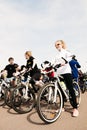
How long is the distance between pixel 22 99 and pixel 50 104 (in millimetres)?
1774

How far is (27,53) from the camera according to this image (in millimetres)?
8562

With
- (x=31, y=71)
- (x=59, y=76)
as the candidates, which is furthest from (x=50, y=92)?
(x=31, y=71)

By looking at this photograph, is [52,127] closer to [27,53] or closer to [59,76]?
[59,76]

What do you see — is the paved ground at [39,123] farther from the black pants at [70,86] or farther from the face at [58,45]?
the face at [58,45]

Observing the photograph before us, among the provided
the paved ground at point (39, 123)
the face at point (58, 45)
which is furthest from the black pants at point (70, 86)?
the face at point (58, 45)

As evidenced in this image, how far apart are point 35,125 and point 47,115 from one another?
17.6 inches

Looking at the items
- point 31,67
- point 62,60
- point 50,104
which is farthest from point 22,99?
point 62,60

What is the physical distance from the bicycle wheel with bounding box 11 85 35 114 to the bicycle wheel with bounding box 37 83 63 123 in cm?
141

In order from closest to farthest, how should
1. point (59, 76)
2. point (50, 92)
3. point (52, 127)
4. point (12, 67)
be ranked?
point (52, 127), point (50, 92), point (59, 76), point (12, 67)

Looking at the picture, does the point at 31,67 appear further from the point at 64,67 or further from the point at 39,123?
the point at 39,123

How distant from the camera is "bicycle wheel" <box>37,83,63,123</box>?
19.1 ft

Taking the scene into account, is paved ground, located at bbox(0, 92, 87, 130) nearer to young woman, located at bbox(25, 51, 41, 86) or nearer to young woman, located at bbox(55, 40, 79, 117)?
young woman, located at bbox(55, 40, 79, 117)

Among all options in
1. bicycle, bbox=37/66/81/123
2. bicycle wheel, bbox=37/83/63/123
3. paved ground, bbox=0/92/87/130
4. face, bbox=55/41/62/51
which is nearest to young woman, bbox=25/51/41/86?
paved ground, bbox=0/92/87/130

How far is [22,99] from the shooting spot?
7.70 m
